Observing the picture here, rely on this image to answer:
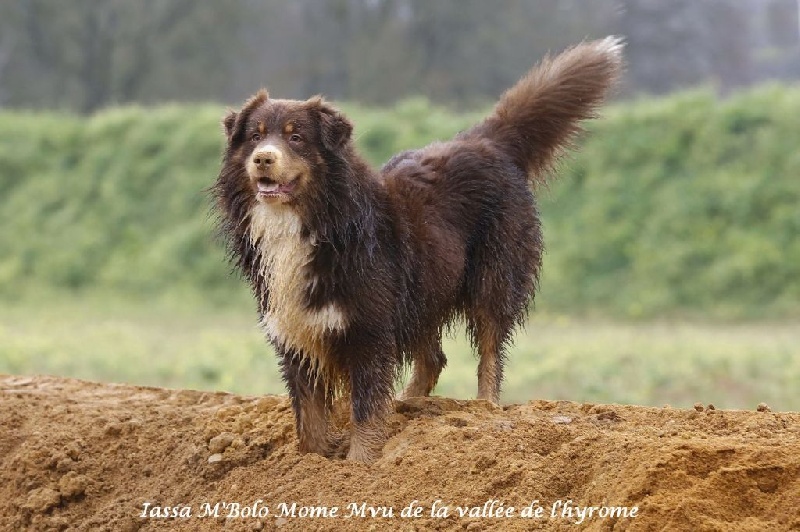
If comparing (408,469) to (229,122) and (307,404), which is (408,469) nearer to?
(307,404)

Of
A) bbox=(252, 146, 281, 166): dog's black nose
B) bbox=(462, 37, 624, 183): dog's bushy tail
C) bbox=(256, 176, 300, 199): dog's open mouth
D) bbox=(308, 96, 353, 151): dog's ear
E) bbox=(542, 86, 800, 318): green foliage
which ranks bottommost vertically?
bbox=(256, 176, 300, 199): dog's open mouth

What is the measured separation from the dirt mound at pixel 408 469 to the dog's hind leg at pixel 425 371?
56 cm

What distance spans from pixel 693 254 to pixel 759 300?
1.30 meters

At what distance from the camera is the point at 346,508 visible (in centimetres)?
495

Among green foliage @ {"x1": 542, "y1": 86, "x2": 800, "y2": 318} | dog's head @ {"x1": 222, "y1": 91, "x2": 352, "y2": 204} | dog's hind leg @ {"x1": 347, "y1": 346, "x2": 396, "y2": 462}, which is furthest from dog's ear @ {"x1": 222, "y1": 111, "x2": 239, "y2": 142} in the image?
green foliage @ {"x1": 542, "y1": 86, "x2": 800, "y2": 318}

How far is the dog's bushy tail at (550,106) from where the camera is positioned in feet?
22.7

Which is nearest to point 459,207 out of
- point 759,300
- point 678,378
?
point 678,378

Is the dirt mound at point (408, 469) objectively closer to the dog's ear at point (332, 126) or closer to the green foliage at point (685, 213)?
the dog's ear at point (332, 126)

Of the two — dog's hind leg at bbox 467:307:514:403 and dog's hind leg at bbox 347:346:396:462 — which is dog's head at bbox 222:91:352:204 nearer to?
dog's hind leg at bbox 347:346:396:462

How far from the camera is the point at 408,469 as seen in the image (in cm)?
510

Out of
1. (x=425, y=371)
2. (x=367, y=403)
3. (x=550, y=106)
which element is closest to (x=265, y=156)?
(x=367, y=403)

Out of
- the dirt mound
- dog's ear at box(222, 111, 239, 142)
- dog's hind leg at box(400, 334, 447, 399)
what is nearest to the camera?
the dirt mound

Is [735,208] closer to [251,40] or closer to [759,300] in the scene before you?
[759,300]

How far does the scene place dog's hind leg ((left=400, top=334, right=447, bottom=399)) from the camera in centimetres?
664
